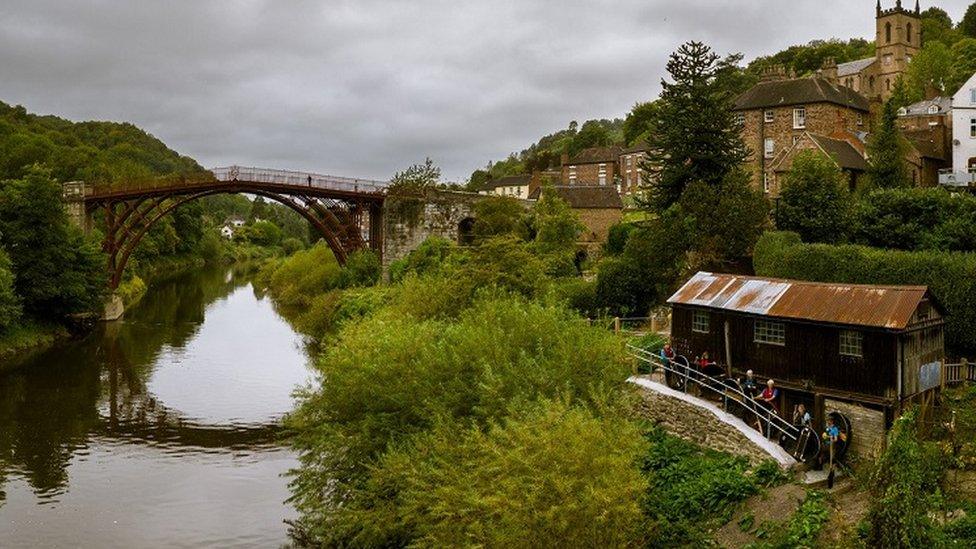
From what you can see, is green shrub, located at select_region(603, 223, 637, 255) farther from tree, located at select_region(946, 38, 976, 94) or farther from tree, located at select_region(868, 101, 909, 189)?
tree, located at select_region(946, 38, 976, 94)

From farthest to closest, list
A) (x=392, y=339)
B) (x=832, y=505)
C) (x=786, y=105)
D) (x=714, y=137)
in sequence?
1. (x=786, y=105)
2. (x=714, y=137)
3. (x=392, y=339)
4. (x=832, y=505)

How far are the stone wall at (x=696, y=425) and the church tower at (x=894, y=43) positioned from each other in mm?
81437

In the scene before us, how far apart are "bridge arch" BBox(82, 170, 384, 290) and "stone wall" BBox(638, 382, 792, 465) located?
3338 centimetres

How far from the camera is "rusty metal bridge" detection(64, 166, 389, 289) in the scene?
52.7m

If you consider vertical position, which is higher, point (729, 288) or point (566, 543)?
point (729, 288)

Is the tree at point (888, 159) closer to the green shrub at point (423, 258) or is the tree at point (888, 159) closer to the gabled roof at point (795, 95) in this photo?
the gabled roof at point (795, 95)

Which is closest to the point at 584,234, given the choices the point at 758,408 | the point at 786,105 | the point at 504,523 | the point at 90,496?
the point at 786,105

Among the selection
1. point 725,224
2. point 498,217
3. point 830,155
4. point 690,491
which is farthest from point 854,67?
point 690,491

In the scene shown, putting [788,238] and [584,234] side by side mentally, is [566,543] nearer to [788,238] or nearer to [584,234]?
[788,238]

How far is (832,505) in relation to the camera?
667 inches

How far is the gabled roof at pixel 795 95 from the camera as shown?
49.4 metres

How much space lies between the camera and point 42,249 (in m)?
45.4

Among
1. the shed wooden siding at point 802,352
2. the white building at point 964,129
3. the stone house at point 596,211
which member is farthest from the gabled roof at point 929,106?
the shed wooden siding at point 802,352

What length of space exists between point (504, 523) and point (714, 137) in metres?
28.0
